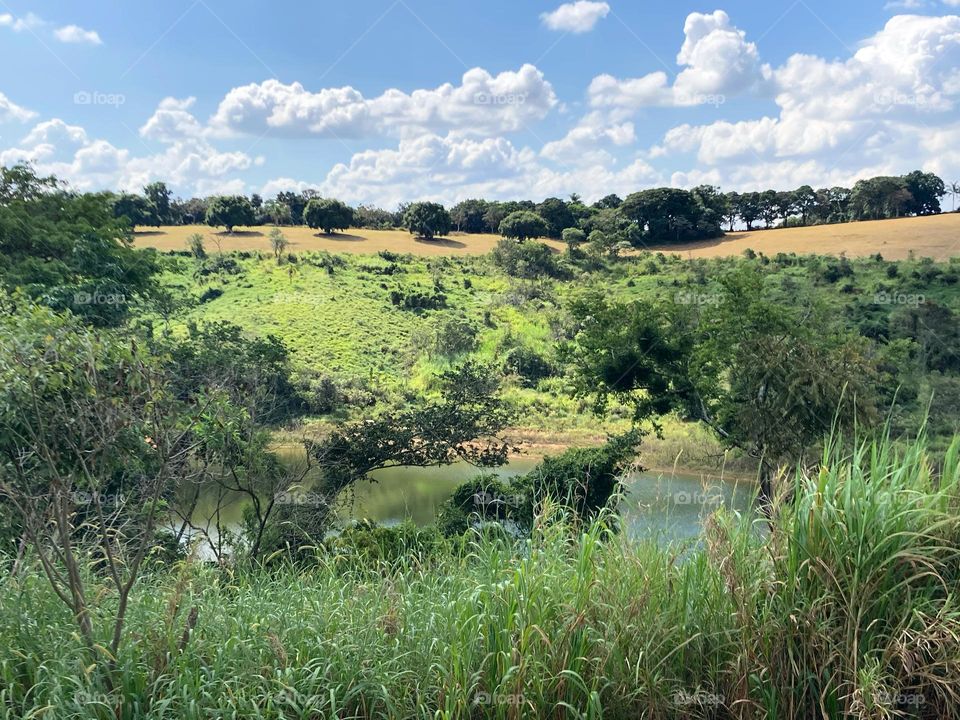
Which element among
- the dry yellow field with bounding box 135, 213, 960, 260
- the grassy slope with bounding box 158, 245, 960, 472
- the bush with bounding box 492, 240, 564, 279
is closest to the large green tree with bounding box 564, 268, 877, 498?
the grassy slope with bounding box 158, 245, 960, 472

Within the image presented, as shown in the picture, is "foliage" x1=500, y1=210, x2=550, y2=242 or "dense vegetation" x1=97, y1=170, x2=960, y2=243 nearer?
→ "dense vegetation" x1=97, y1=170, x2=960, y2=243

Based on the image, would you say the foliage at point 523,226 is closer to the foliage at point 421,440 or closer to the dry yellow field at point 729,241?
the dry yellow field at point 729,241

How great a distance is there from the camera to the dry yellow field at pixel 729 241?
144ft

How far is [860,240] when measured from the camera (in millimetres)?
45906

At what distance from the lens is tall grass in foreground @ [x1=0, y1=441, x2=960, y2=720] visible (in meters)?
2.71

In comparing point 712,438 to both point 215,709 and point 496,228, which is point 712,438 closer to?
point 215,709

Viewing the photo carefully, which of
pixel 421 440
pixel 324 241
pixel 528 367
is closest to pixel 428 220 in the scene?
pixel 324 241

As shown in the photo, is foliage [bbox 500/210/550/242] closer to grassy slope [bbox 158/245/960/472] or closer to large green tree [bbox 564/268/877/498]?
grassy slope [bbox 158/245/960/472]

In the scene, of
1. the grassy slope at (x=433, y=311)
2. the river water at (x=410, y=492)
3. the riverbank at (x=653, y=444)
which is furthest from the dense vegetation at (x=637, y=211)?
the river water at (x=410, y=492)

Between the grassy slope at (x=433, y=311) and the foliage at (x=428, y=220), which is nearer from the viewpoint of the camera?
the grassy slope at (x=433, y=311)

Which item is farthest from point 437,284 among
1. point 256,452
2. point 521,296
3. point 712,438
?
point 256,452

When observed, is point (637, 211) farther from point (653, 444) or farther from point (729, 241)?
point (653, 444)

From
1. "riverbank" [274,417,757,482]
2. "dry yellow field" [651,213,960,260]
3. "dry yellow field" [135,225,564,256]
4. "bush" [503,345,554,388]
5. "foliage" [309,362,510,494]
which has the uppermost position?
"dry yellow field" [135,225,564,256]

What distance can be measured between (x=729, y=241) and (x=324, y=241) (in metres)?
31.9
